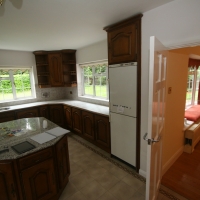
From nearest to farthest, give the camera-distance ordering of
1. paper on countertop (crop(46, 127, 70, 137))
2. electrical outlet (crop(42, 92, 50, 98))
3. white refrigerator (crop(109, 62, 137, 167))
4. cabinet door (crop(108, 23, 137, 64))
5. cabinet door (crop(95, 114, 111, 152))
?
paper on countertop (crop(46, 127, 70, 137))
cabinet door (crop(108, 23, 137, 64))
white refrigerator (crop(109, 62, 137, 167))
cabinet door (crop(95, 114, 111, 152))
electrical outlet (crop(42, 92, 50, 98))

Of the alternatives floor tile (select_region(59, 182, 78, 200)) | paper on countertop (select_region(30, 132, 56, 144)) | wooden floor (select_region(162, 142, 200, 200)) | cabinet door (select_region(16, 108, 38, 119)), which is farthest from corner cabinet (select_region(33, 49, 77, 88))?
wooden floor (select_region(162, 142, 200, 200))

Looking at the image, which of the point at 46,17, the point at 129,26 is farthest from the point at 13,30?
the point at 129,26

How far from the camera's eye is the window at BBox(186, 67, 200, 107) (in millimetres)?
3695

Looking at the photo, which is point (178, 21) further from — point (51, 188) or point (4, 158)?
point (51, 188)

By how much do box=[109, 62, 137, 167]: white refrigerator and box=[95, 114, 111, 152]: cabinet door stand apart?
21 cm

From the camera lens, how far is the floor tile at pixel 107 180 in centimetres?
202

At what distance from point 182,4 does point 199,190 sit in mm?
2388

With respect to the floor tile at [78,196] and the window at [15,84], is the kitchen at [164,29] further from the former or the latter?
the window at [15,84]

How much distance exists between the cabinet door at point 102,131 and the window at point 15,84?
266cm

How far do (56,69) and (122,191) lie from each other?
11.4 ft

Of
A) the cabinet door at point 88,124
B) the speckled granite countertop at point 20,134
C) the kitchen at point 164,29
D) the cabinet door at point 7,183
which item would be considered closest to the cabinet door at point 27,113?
the speckled granite countertop at point 20,134

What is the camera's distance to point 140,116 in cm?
205

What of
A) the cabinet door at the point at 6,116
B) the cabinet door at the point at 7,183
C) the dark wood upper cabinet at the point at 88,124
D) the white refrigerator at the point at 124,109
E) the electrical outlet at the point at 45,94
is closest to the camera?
the cabinet door at the point at 7,183

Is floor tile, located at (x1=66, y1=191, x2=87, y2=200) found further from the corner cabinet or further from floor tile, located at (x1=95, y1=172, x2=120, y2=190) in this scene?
the corner cabinet
